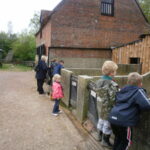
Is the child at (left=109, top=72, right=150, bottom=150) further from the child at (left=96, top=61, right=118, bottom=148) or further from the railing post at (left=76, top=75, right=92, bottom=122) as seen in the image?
the railing post at (left=76, top=75, right=92, bottom=122)

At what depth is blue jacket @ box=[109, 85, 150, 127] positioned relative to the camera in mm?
2584

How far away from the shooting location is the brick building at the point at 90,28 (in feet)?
42.8

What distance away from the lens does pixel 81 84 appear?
512cm

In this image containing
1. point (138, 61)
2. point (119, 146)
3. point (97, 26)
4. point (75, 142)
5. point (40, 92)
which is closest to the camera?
point (119, 146)

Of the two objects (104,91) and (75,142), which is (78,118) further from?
(104,91)

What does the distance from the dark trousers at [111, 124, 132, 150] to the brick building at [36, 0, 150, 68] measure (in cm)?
1045

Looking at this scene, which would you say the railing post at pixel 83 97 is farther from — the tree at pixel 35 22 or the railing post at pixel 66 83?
the tree at pixel 35 22

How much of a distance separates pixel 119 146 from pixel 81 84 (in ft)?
7.81

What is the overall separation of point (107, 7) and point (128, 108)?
1377 centimetres

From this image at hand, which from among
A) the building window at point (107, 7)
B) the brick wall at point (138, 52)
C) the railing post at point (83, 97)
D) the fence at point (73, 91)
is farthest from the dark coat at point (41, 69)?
the building window at point (107, 7)

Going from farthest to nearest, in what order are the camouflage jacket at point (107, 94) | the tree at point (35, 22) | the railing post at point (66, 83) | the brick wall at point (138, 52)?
the tree at point (35, 22), the brick wall at point (138, 52), the railing post at point (66, 83), the camouflage jacket at point (107, 94)

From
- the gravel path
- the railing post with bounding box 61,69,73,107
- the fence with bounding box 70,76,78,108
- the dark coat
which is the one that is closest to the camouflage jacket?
the gravel path

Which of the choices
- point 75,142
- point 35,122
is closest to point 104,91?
point 75,142

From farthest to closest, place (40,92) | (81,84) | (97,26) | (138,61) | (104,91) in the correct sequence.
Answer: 1. (97,26)
2. (138,61)
3. (40,92)
4. (81,84)
5. (104,91)
